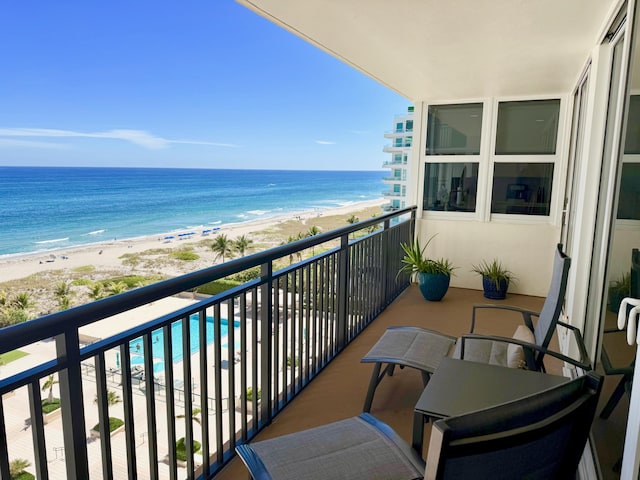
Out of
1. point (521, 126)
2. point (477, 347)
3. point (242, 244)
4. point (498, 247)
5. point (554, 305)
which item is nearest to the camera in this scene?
point (554, 305)

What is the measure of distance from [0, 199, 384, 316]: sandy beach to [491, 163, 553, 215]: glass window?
26515mm

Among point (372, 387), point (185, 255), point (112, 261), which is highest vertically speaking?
point (372, 387)

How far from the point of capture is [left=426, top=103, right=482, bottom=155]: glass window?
562cm

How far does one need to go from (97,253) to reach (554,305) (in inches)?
1350

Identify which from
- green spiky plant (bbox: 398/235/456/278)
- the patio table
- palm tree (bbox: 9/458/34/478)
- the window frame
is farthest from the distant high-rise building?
palm tree (bbox: 9/458/34/478)

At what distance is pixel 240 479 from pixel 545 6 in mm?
3048

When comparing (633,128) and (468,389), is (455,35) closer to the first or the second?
(633,128)

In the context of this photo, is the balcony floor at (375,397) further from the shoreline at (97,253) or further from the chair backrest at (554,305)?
the shoreline at (97,253)

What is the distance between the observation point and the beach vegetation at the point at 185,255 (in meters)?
31.8

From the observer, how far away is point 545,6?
2678mm

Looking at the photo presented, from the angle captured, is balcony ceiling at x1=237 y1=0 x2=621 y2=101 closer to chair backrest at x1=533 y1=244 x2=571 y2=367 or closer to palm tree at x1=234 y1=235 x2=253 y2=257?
chair backrest at x1=533 y1=244 x2=571 y2=367

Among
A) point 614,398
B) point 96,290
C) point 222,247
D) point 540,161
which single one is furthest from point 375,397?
point 222,247

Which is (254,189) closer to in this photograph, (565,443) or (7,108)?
(7,108)

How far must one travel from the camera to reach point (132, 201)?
41.4 metres
